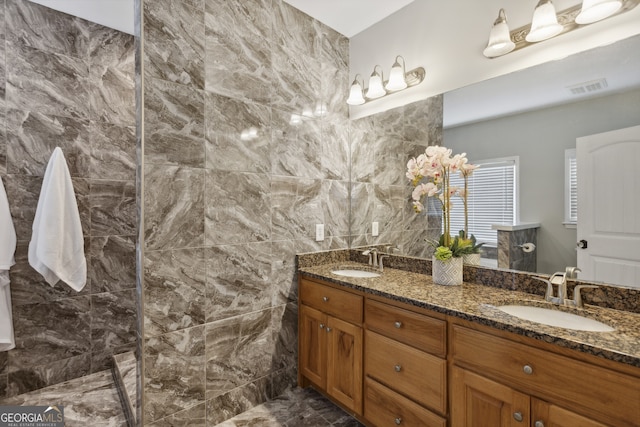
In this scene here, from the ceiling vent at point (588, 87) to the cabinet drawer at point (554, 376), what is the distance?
1.19 metres

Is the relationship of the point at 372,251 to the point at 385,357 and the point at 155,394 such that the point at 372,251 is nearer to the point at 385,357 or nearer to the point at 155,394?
the point at 385,357

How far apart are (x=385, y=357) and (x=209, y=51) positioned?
6.52 feet

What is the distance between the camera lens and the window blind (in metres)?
1.76

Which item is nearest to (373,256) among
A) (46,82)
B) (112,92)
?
(112,92)

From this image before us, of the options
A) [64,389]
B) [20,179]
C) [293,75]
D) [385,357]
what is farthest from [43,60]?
Answer: [385,357]

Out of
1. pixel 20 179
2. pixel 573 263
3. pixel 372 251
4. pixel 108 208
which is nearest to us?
pixel 573 263

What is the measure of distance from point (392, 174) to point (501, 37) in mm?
1033

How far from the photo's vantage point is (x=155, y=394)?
5.65 ft

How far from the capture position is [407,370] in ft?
5.11

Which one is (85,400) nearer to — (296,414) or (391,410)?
(296,414)

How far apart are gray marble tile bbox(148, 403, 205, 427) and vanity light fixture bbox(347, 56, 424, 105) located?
2.29 metres

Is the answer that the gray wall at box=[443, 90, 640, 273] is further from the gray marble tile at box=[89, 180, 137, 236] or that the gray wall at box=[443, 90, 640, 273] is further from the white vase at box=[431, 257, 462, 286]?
the gray marble tile at box=[89, 180, 137, 236]

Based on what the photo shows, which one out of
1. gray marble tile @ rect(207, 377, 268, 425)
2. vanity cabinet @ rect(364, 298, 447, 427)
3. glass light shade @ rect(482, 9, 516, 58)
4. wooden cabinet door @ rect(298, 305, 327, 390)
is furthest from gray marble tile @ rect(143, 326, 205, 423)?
glass light shade @ rect(482, 9, 516, 58)

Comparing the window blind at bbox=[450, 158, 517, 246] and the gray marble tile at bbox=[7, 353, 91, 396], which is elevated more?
the window blind at bbox=[450, 158, 517, 246]
